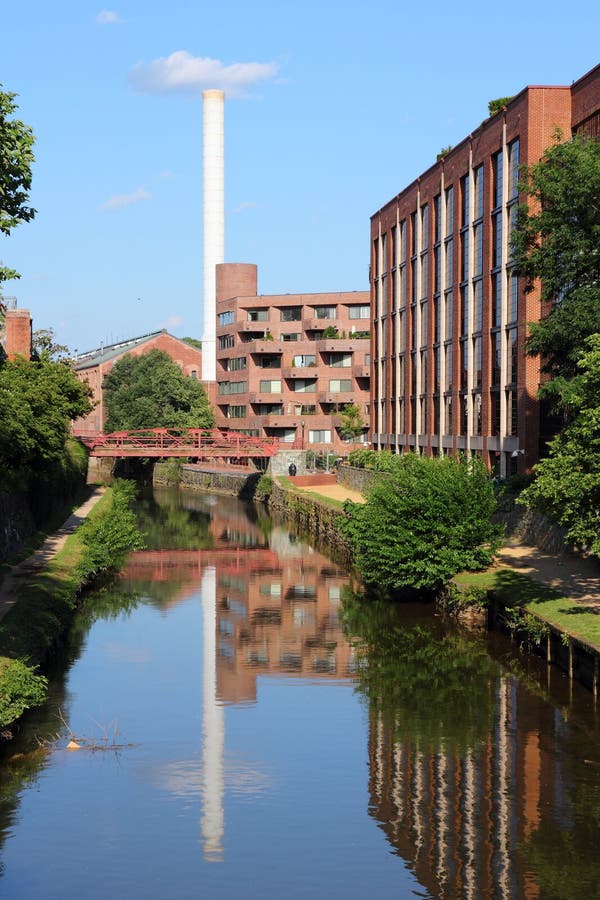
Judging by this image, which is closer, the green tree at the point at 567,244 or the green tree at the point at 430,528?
the green tree at the point at 567,244

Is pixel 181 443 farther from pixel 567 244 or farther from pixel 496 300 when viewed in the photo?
pixel 567 244

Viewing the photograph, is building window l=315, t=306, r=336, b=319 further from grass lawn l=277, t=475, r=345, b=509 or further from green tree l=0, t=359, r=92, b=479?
green tree l=0, t=359, r=92, b=479

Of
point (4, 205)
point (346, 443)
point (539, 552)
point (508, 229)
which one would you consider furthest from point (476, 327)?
point (346, 443)

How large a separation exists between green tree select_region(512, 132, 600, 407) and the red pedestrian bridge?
66505 millimetres

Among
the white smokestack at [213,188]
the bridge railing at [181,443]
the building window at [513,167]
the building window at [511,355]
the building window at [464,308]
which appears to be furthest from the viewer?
the white smokestack at [213,188]

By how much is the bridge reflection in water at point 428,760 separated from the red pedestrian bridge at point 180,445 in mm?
60474

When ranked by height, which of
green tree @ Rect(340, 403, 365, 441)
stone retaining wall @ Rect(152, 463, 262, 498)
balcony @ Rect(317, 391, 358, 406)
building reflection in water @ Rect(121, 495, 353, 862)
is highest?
balcony @ Rect(317, 391, 358, 406)

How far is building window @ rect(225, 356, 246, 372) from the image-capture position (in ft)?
457

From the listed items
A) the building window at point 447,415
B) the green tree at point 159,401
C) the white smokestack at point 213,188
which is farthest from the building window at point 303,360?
the building window at point 447,415

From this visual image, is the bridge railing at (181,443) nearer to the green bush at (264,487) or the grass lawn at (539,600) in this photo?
the green bush at (264,487)

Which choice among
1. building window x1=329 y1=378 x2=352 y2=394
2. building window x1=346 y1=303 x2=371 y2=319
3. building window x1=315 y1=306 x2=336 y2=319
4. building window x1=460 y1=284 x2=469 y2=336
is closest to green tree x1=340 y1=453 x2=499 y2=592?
building window x1=460 y1=284 x2=469 y2=336

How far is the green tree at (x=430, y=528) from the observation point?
4909 cm

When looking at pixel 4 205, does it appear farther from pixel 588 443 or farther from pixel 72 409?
pixel 72 409

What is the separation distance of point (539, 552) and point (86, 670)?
70.5 feet
